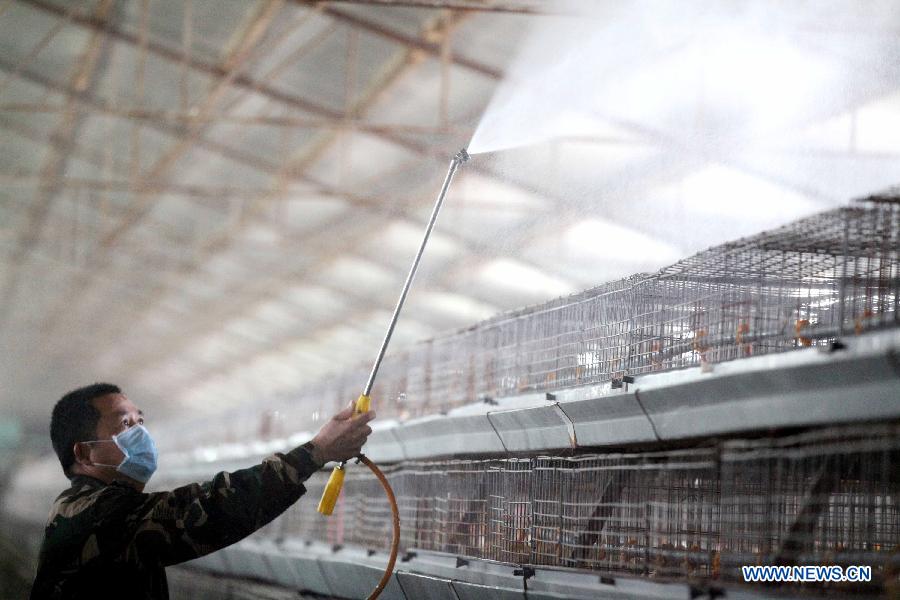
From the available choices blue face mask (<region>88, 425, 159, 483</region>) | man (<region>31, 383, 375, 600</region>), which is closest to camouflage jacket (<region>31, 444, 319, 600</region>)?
man (<region>31, 383, 375, 600</region>)

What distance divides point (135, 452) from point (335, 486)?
92cm

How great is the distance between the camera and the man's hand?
453cm

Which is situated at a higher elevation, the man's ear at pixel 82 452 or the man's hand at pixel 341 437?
the man's hand at pixel 341 437

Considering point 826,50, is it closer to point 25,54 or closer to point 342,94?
point 342,94

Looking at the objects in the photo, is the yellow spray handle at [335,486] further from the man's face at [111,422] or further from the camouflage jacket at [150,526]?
the man's face at [111,422]

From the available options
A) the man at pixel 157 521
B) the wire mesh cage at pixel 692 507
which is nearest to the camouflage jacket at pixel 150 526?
the man at pixel 157 521

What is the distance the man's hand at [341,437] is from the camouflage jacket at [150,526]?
5 centimetres

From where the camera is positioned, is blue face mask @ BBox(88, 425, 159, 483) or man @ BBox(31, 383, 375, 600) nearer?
man @ BBox(31, 383, 375, 600)

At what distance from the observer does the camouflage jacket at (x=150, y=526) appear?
4504mm

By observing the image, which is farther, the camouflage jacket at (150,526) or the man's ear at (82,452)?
the man's ear at (82,452)

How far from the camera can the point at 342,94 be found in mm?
17359

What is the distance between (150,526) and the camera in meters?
4.51

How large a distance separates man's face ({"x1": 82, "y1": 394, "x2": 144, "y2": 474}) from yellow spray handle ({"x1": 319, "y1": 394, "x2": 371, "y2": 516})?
0.94m

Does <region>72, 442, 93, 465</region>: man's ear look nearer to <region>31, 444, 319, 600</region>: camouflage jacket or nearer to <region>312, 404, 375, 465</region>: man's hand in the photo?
<region>31, 444, 319, 600</region>: camouflage jacket
